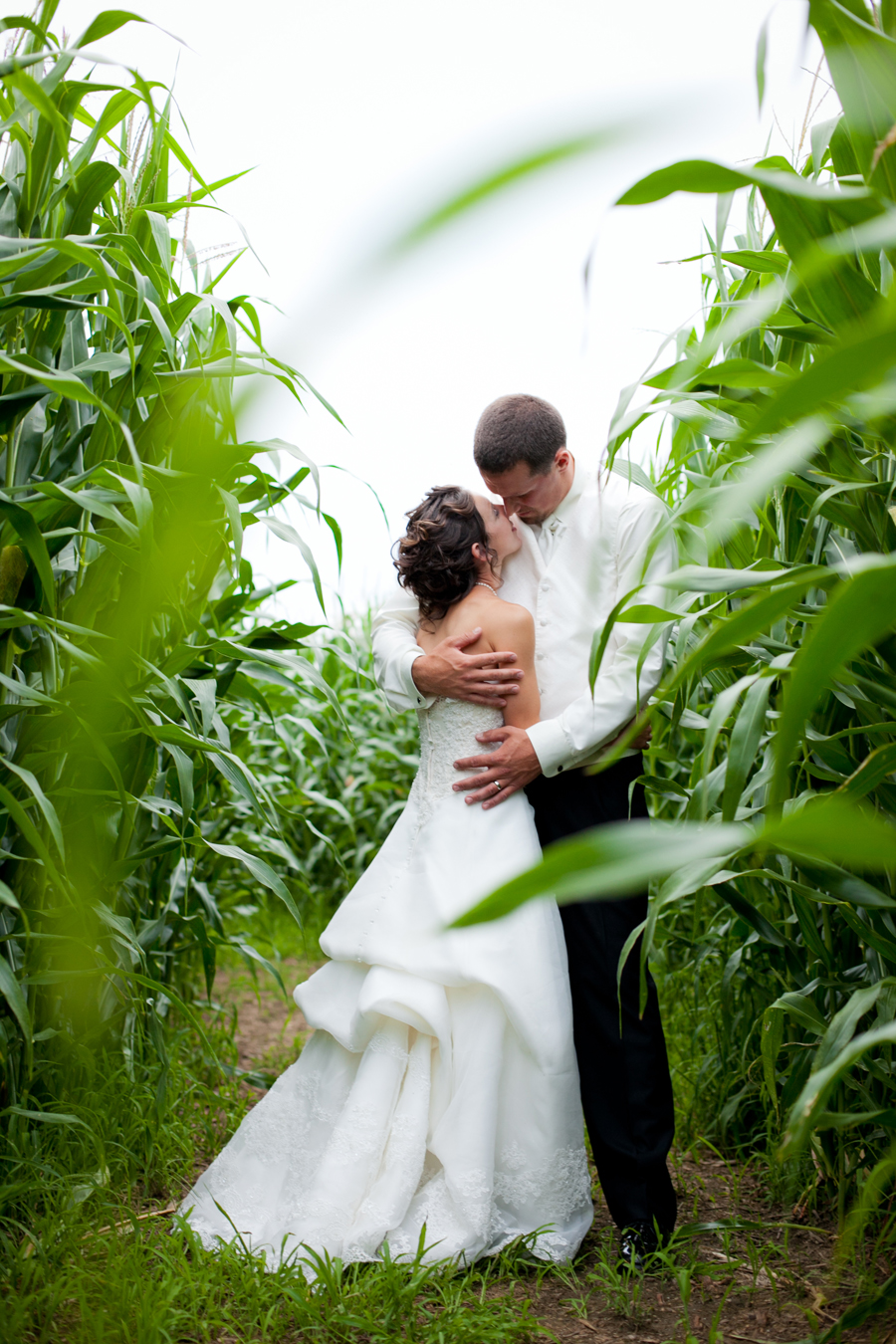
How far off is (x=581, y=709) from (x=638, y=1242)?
97 centimetres

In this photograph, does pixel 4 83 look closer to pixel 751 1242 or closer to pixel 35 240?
pixel 35 240

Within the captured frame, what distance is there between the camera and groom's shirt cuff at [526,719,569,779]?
1861mm

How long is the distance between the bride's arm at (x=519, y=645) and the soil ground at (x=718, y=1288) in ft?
3.25

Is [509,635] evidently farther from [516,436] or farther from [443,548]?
[516,436]

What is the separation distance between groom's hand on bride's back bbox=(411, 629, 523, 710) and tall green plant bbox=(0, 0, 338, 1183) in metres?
0.32

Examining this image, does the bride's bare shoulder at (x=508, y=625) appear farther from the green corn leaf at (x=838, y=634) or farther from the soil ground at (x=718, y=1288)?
the green corn leaf at (x=838, y=634)

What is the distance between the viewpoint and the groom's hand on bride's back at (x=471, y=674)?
1966mm

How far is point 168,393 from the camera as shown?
1.56 metres

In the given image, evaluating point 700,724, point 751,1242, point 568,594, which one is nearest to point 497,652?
point 568,594

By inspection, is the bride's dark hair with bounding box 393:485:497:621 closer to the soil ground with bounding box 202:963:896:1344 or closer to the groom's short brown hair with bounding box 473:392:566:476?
the groom's short brown hair with bounding box 473:392:566:476

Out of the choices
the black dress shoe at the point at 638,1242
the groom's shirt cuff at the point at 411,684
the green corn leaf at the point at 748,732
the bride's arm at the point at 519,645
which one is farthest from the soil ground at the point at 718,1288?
the groom's shirt cuff at the point at 411,684

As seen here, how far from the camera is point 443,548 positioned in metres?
2.03

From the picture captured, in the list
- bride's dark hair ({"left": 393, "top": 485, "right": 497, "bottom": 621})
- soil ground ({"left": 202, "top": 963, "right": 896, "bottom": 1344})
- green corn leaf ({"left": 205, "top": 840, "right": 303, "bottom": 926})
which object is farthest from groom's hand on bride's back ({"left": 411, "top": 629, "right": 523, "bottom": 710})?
soil ground ({"left": 202, "top": 963, "right": 896, "bottom": 1344})


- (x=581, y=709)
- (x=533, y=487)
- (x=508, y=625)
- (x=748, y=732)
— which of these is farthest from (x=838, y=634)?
(x=533, y=487)
